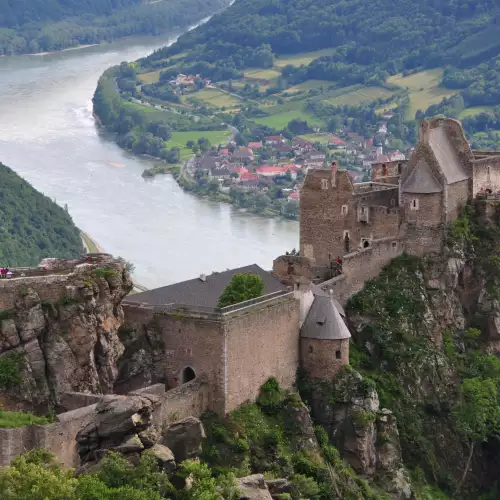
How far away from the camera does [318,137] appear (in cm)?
16125

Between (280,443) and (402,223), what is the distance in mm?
13630

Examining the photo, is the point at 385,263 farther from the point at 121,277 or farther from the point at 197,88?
the point at 197,88

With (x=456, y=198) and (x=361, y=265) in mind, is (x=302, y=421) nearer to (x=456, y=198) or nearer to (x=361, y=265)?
(x=361, y=265)

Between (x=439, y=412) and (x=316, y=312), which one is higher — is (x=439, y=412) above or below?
below

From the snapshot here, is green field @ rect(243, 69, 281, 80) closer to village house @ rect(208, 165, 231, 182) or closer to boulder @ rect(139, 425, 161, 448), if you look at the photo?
village house @ rect(208, 165, 231, 182)

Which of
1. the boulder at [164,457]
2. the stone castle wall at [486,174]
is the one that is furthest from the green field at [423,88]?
the boulder at [164,457]

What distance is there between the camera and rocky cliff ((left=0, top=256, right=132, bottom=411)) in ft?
130

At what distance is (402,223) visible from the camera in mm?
55812

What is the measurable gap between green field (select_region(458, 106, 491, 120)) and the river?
31635mm

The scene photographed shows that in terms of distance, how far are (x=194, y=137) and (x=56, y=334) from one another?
118954mm

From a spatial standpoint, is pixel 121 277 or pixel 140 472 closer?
pixel 140 472

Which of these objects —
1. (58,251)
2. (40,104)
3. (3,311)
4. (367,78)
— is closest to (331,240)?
(3,311)

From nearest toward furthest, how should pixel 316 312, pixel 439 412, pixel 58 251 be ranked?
pixel 316 312
pixel 439 412
pixel 58 251

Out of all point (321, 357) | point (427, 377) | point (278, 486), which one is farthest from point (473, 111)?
point (278, 486)
